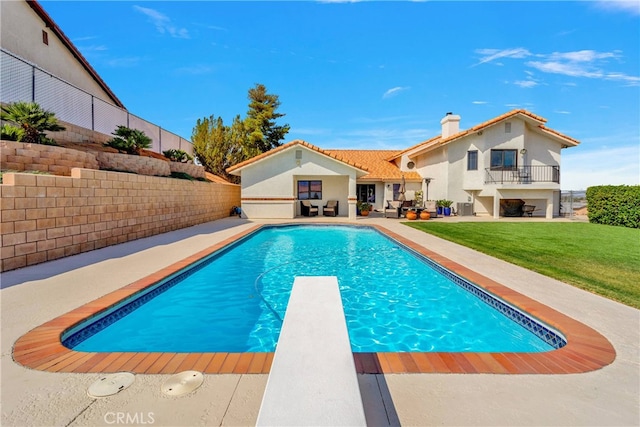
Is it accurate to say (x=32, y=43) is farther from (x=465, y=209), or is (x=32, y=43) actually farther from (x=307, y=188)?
(x=465, y=209)

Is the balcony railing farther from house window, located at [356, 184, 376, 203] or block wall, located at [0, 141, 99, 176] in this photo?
block wall, located at [0, 141, 99, 176]

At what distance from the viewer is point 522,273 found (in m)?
6.10

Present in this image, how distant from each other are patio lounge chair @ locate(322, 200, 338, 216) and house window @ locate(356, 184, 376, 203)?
16.6ft

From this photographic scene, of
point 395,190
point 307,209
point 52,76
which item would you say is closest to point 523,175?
point 395,190

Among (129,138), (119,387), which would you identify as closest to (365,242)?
(119,387)

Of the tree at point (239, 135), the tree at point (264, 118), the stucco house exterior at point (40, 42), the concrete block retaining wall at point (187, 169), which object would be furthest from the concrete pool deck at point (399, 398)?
the tree at point (264, 118)

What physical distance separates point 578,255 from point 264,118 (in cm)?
3102

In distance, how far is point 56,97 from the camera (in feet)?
39.5

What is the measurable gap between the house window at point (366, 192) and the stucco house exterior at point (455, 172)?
802 mm

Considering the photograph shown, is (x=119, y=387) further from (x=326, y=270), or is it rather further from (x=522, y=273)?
(x=522, y=273)

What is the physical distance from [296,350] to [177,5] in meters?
14.1

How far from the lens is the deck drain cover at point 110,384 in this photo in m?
2.40

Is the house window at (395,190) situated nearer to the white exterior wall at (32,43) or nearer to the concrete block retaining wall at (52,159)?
the concrete block retaining wall at (52,159)

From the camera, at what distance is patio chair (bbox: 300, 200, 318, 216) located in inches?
795
